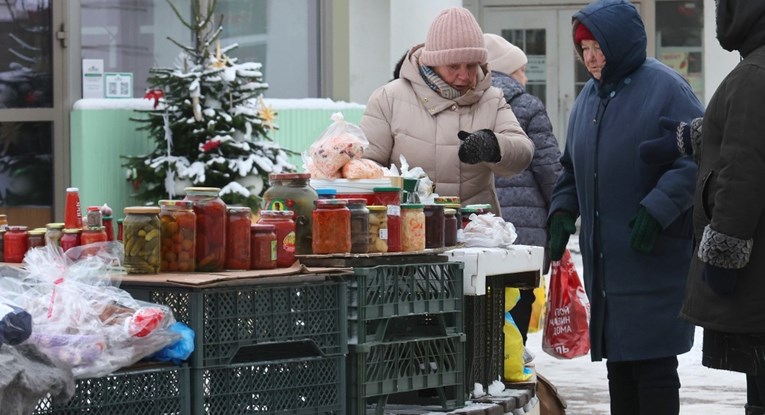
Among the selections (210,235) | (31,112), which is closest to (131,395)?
(210,235)

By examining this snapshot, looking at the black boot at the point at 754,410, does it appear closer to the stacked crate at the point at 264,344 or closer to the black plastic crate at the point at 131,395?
the stacked crate at the point at 264,344

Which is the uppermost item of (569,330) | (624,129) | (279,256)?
(624,129)

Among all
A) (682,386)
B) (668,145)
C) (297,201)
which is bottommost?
(682,386)

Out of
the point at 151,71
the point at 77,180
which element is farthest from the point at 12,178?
the point at 151,71

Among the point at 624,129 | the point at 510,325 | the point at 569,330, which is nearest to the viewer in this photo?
the point at 624,129

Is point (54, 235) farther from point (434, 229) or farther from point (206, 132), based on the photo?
point (206, 132)

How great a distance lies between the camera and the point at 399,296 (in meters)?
5.30

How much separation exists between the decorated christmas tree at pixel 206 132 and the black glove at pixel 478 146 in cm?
368

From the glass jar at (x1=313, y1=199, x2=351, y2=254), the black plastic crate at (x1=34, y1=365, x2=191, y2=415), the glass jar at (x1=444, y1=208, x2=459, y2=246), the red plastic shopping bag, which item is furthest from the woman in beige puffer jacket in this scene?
the black plastic crate at (x1=34, y1=365, x2=191, y2=415)

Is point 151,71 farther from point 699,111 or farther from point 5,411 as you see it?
point 5,411

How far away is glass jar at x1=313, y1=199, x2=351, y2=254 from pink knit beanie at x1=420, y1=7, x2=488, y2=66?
1629mm

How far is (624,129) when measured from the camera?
19.7 ft

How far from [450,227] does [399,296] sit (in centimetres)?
74

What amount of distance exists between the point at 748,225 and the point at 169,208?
6.18 feet
